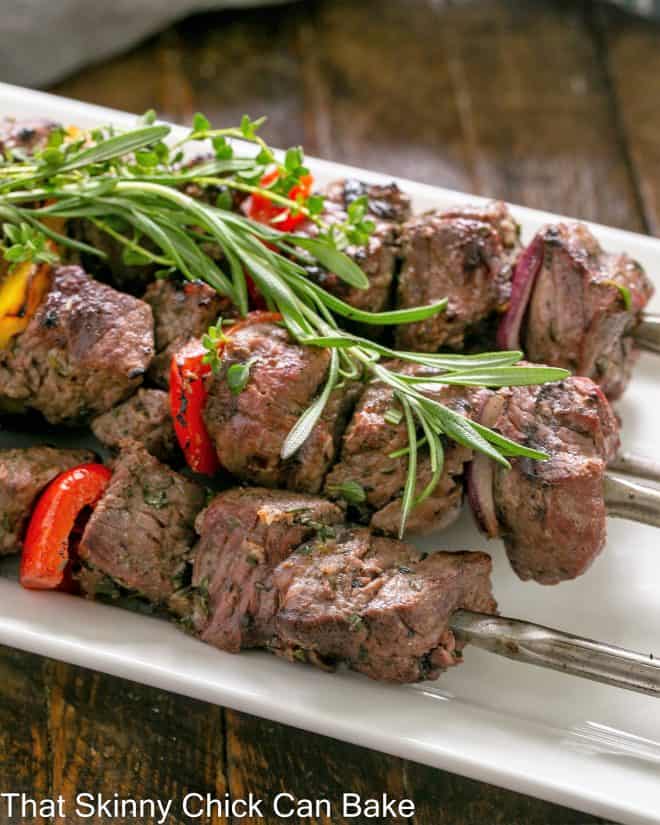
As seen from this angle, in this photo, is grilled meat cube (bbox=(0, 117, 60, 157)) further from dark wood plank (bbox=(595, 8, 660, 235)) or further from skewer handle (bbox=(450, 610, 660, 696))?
dark wood plank (bbox=(595, 8, 660, 235))

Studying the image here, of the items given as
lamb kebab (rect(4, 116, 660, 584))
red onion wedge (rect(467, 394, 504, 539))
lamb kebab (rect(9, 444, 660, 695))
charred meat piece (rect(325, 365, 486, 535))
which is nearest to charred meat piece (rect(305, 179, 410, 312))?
lamb kebab (rect(4, 116, 660, 584))

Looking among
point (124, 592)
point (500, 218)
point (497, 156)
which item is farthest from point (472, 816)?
point (497, 156)

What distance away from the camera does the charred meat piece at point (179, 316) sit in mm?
3621

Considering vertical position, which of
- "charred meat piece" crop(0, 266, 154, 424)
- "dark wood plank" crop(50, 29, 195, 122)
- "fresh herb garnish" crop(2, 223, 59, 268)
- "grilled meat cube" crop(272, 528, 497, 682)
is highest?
"dark wood plank" crop(50, 29, 195, 122)

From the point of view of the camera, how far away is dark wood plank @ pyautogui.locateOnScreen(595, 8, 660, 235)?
237 inches

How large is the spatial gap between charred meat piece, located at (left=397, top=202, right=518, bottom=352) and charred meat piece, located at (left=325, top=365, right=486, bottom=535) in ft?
1.26

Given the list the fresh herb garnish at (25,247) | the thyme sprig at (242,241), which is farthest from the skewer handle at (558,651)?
the fresh herb garnish at (25,247)

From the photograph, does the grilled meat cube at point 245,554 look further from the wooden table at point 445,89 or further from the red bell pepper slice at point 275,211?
the wooden table at point 445,89

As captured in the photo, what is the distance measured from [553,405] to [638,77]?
378 cm

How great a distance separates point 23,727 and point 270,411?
1236mm

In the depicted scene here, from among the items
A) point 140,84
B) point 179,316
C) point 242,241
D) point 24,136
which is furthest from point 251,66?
point 179,316

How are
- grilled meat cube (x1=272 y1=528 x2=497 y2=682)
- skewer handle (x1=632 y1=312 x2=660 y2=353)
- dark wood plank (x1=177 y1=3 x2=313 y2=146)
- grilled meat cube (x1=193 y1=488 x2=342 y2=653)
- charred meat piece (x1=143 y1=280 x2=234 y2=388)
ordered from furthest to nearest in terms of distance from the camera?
dark wood plank (x1=177 y1=3 x2=313 y2=146)
skewer handle (x1=632 y1=312 x2=660 y2=353)
charred meat piece (x1=143 y1=280 x2=234 y2=388)
grilled meat cube (x1=193 y1=488 x2=342 y2=653)
grilled meat cube (x1=272 y1=528 x2=497 y2=682)

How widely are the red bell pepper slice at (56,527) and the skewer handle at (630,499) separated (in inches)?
60.0

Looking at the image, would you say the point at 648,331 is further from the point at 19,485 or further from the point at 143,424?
the point at 19,485
